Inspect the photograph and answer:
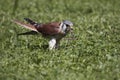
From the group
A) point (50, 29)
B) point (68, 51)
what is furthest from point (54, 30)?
point (68, 51)

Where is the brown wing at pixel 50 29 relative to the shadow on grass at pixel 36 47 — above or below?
above

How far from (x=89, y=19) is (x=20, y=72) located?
5092 mm

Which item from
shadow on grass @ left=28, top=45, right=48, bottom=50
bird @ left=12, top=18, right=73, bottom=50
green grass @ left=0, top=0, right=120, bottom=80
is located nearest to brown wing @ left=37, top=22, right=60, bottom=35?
bird @ left=12, top=18, right=73, bottom=50

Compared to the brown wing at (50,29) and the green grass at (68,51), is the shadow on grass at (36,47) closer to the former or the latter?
the green grass at (68,51)

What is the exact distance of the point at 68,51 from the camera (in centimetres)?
904

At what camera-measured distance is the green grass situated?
7.77 meters

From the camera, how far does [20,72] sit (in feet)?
25.7

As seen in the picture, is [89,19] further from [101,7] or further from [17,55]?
[17,55]

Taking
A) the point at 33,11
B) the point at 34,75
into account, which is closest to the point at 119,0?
the point at 33,11

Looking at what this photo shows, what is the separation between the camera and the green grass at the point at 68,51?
7.77 metres

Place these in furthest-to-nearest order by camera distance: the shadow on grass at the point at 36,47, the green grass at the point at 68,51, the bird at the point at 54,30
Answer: the shadow on grass at the point at 36,47 < the bird at the point at 54,30 < the green grass at the point at 68,51

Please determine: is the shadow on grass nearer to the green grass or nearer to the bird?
the green grass

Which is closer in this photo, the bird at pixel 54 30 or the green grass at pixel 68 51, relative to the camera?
the green grass at pixel 68 51

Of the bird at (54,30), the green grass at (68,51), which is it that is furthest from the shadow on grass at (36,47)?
the bird at (54,30)
